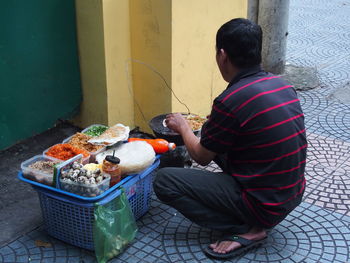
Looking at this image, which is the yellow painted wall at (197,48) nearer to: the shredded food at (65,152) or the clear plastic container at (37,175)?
the shredded food at (65,152)

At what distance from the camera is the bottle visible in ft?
10.6

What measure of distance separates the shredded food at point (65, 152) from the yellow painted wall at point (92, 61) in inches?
43.1

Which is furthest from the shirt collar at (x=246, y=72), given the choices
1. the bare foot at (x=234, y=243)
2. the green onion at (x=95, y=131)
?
the green onion at (x=95, y=131)

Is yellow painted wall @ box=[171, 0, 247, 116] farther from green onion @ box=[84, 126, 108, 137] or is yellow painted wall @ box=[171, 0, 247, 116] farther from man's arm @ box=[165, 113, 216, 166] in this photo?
man's arm @ box=[165, 113, 216, 166]

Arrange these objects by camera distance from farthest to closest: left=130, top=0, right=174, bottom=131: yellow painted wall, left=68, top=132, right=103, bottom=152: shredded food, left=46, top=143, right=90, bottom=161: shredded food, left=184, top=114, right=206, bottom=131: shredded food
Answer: left=130, top=0, right=174, bottom=131: yellow painted wall
left=184, top=114, right=206, bottom=131: shredded food
left=68, top=132, right=103, bottom=152: shredded food
left=46, top=143, right=90, bottom=161: shredded food

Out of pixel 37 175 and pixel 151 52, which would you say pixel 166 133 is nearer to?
pixel 151 52

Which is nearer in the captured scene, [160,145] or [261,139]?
[261,139]

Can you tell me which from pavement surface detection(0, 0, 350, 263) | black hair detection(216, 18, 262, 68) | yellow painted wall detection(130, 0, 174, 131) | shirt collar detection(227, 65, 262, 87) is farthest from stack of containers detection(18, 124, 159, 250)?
yellow painted wall detection(130, 0, 174, 131)

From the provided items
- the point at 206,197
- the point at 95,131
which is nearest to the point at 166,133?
the point at 95,131

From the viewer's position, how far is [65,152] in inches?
143

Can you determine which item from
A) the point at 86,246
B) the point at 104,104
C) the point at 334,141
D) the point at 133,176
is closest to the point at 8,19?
the point at 104,104

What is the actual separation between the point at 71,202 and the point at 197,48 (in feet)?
7.51

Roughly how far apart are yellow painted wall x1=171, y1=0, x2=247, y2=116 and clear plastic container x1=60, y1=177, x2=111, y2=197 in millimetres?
1671

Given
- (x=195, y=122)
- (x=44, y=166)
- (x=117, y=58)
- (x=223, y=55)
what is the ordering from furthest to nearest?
(x=117, y=58)
(x=195, y=122)
(x=44, y=166)
(x=223, y=55)
